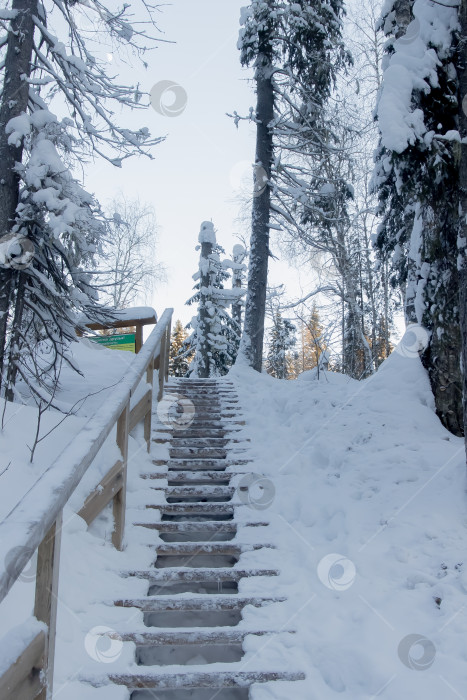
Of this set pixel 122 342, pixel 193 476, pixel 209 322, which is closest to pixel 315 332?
pixel 209 322

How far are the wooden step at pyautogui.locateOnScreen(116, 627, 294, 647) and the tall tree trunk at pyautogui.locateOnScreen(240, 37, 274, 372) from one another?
8.64m

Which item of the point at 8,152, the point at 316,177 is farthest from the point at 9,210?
the point at 316,177

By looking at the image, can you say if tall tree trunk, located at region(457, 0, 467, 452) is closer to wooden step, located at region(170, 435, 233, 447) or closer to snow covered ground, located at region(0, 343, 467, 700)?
snow covered ground, located at region(0, 343, 467, 700)

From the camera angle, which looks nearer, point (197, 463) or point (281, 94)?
point (197, 463)

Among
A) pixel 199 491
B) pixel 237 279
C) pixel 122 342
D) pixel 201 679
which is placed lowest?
pixel 201 679

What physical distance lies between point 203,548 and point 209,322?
16679 millimetres

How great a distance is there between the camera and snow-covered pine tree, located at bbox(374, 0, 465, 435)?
488 centimetres

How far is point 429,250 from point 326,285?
24.3 feet

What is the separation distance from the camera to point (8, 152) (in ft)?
21.4

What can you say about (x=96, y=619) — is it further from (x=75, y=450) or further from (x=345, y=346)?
(x=345, y=346)

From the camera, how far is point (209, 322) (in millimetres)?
20750

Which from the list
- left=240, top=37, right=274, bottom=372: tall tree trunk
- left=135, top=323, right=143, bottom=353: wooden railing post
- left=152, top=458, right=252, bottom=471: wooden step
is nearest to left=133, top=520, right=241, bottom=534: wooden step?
left=152, top=458, right=252, bottom=471: wooden step

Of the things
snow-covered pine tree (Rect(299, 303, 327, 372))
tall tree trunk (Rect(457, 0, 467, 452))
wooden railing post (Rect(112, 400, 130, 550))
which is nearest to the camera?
wooden railing post (Rect(112, 400, 130, 550))

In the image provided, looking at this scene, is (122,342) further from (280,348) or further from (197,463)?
(280,348)
